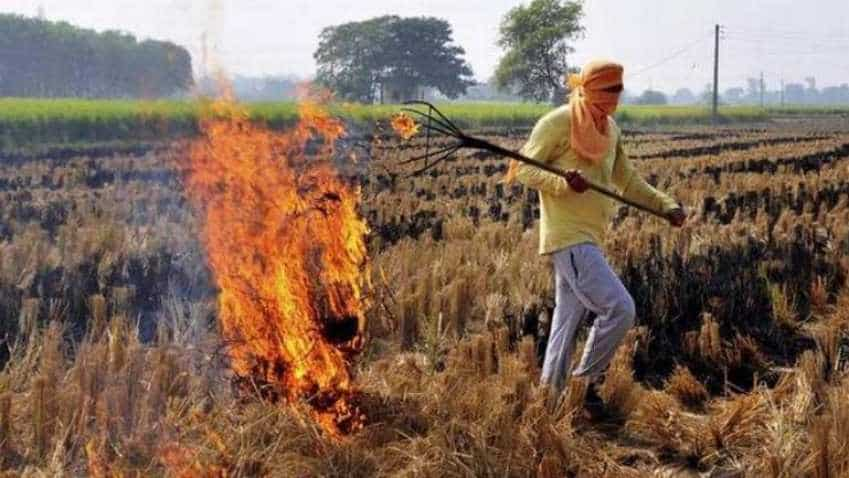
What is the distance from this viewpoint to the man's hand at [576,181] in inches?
152

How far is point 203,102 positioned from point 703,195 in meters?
8.30

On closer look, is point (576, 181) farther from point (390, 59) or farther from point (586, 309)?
point (390, 59)

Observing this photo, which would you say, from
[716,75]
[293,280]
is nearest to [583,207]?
[293,280]

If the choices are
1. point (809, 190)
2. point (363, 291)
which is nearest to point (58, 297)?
point (363, 291)

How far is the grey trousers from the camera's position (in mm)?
4141

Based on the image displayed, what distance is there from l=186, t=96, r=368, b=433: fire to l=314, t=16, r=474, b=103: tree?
621cm

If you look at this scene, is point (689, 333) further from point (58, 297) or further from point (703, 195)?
point (703, 195)

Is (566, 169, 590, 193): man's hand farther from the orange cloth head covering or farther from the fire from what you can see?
the fire

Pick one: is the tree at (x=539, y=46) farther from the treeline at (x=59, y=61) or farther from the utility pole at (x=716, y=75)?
the treeline at (x=59, y=61)

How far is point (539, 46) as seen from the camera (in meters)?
61.9

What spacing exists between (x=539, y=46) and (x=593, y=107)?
59.8 m

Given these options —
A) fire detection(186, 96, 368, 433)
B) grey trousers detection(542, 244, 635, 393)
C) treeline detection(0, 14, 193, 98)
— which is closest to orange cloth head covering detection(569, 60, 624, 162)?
grey trousers detection(542, 244, 635, 393)

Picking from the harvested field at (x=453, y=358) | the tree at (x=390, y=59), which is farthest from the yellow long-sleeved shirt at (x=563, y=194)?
the tree at (x=390, y=59)

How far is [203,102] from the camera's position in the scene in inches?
203
